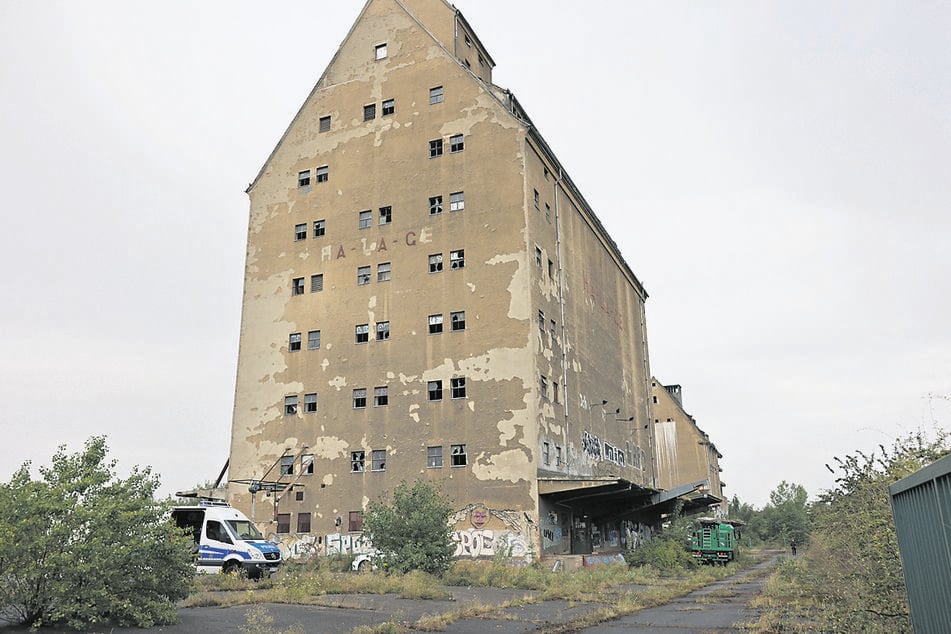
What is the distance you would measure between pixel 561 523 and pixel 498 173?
687 inches

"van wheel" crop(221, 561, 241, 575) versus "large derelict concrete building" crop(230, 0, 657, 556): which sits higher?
"large derelict concrete building" crop(230, 0, 657, 556)

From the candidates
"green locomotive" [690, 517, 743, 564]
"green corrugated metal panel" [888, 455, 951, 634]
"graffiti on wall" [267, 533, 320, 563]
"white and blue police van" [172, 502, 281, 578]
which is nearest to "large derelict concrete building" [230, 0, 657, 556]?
"graffiti on wall" [267, 533, 320, 563]

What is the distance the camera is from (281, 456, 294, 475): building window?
3825 centimetres

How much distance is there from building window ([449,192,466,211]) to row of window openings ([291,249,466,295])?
2322mm

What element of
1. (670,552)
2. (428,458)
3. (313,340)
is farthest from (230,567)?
(670,552)

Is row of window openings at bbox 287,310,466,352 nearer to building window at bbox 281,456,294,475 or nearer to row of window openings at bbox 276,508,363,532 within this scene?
building window at bbox 281,456,294,475

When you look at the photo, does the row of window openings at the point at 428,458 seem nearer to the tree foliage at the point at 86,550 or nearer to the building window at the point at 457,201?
the building window at the point at 457,201

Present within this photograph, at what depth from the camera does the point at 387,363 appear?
3753 centimetres

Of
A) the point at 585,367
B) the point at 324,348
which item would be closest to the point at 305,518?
the point at 324,348

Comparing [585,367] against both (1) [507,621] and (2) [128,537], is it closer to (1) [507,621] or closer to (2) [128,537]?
(1) [507,621]

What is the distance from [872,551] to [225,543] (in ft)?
64.4

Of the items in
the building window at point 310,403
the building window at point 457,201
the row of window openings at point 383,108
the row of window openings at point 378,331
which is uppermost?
the row of window openings at point 383,108

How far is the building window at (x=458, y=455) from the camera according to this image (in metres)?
34.6

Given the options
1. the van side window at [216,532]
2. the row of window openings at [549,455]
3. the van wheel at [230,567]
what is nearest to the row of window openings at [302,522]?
the row of window openings at [549,455]
